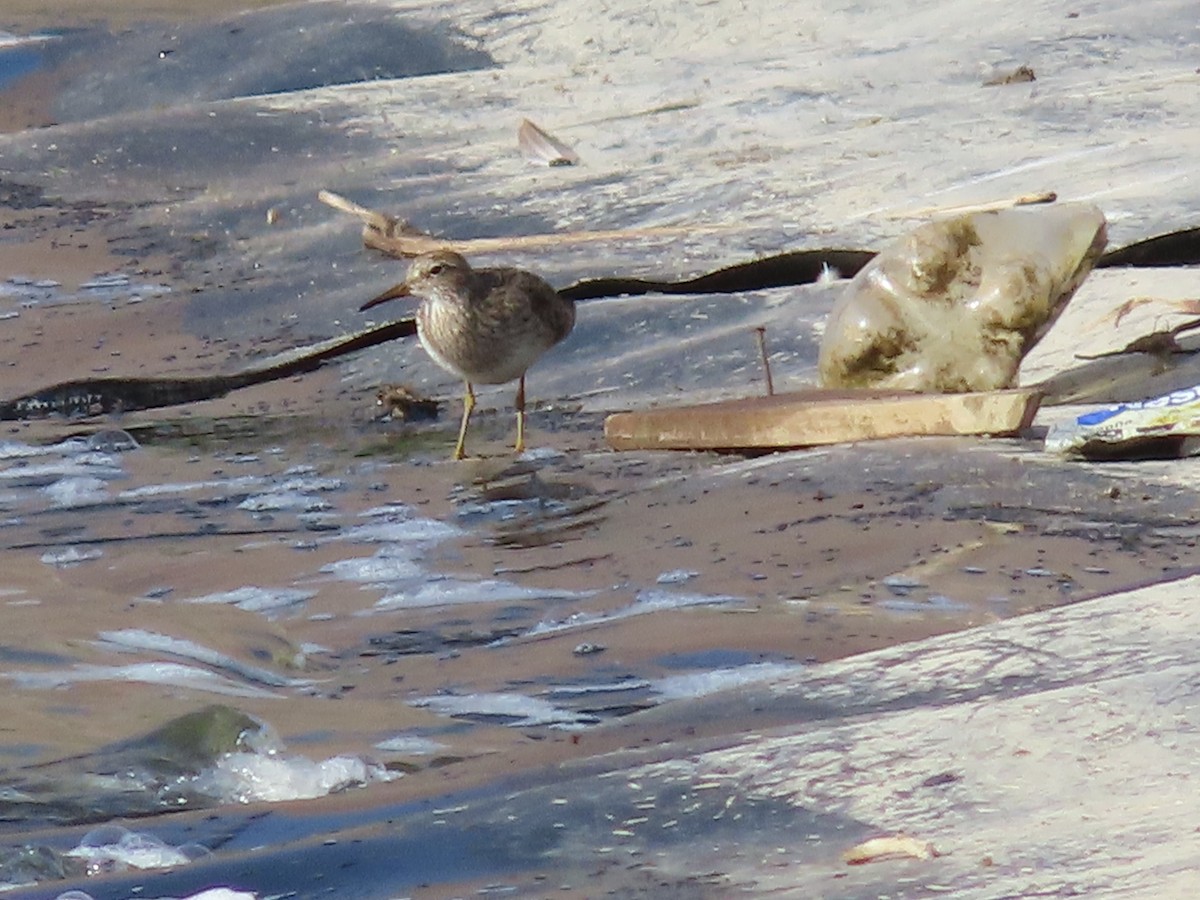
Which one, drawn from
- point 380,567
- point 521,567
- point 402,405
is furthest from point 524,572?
point 402,405

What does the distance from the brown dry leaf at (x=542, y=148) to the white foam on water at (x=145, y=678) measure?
4269 mm

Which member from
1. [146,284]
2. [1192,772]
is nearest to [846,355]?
[1192,772]

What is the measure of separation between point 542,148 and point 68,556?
11.5 ft

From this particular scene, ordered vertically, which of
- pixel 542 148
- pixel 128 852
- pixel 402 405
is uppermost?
pixel 128 852

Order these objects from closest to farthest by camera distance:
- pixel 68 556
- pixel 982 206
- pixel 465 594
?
pixel 465 594 < pixel 68 556 < pixel 982 206

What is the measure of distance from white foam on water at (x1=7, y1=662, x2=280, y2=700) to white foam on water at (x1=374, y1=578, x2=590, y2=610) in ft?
2.05

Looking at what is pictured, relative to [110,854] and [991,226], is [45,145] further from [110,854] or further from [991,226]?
[110,854]

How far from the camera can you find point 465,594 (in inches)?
165

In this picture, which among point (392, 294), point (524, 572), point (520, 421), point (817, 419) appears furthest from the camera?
point (392, 294)

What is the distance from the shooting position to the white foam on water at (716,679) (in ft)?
11.0

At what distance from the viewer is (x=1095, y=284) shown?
18.5 feet

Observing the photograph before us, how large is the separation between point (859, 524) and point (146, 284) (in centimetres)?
398

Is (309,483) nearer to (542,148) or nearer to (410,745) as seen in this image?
(410,745)

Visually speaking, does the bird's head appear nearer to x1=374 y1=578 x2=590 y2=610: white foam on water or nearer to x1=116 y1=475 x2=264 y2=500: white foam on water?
x1=116 y1=475 x2=264 y2=500: white foam on water
